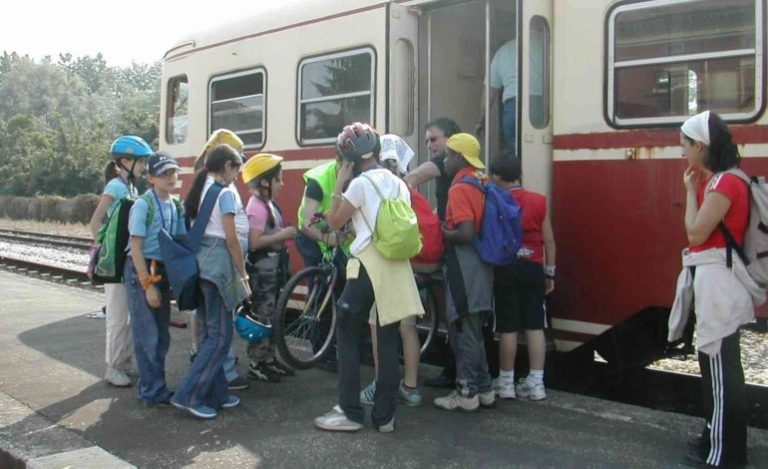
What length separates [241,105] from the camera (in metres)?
8.92

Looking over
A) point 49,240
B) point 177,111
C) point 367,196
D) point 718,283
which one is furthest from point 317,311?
point 49,240

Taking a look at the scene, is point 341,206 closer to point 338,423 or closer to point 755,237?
point 338,423

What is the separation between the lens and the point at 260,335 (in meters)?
5.80

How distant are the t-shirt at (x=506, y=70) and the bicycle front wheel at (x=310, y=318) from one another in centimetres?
197

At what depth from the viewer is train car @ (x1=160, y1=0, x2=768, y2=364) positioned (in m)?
5.43

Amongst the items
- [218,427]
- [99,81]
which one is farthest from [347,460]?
[99,81]

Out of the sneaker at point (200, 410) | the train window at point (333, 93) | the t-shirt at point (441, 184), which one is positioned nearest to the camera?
the sneaker at point (200, 410)

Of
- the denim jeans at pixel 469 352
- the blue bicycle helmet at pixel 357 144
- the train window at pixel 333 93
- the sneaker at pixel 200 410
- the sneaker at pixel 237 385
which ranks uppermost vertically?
the train window at pixel 333 93

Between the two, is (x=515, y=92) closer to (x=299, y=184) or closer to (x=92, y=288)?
(x=299, y=184)

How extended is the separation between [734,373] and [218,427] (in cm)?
301

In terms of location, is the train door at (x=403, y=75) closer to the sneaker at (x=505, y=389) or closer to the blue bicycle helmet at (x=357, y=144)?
the blue bicycle helmet at (x=357, y=144)

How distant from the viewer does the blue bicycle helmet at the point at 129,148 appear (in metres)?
6.13

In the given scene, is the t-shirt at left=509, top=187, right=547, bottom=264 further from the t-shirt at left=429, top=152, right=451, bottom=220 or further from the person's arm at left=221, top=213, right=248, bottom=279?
the person's arm at left=221, top=213, right=248, bottom=279

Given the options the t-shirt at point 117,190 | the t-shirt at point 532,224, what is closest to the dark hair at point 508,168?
the t-shirt at point 532,224
